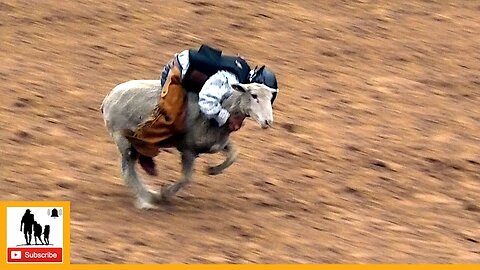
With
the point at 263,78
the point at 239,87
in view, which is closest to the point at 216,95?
the point at 239,87

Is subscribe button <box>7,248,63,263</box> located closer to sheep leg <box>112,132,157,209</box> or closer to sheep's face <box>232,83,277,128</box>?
sheep leg <box>112,132,157,209</box>

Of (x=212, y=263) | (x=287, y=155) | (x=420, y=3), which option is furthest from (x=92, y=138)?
(x=420, y=3)

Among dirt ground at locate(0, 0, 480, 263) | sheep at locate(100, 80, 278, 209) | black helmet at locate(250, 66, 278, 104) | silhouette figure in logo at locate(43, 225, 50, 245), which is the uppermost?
black helmet at locate(250, 66, 278, 104)

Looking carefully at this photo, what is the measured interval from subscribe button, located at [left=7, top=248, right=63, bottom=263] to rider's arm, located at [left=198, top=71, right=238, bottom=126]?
5.04 feet

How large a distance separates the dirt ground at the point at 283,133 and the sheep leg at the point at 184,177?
11 centimetres

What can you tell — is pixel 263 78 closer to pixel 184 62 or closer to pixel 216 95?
pixel 216 95

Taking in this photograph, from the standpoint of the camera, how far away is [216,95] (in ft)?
29.2

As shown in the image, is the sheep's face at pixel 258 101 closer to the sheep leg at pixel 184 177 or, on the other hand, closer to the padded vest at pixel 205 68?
the padded vest at pixel 205 68

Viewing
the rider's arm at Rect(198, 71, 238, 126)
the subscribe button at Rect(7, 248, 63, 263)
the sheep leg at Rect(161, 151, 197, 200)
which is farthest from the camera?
the sheep leg at Rect(161, 151, 197, 200)

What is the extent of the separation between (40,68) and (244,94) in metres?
4.97

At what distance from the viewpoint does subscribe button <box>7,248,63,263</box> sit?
8125 millimetres

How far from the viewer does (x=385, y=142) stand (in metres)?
11.5

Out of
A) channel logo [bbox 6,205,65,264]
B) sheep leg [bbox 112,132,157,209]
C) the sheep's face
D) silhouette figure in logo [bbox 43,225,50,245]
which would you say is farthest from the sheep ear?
silhouette figure in logo [bbox 43,225,50,245]

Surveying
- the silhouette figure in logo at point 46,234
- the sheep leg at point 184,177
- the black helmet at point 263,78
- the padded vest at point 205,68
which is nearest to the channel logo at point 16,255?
the silhouette figure in logo at point 46,234
